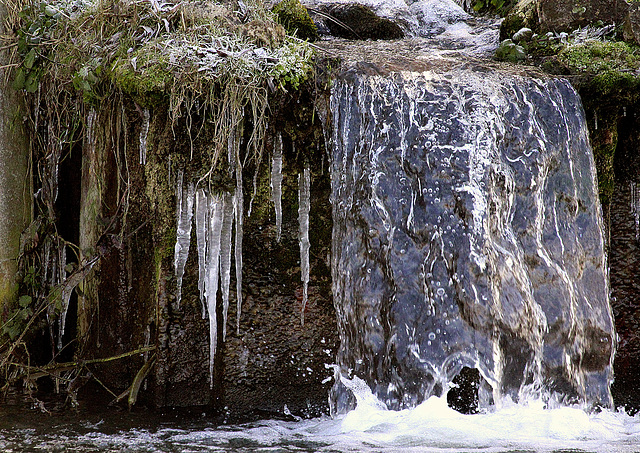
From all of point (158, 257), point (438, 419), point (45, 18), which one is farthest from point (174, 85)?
point (438, 419)

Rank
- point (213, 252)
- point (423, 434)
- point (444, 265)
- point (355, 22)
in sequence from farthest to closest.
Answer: point (355, 22)
point (213, 252)
point (444, 265)
point (423, 434)

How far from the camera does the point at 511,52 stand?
399cm

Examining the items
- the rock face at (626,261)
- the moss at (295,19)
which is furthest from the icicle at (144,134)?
the rock face at (626,261)

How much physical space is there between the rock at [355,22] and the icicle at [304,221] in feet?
5.92

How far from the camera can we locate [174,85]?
3.24m

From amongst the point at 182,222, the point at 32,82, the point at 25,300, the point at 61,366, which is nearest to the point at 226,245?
the point at 182,222

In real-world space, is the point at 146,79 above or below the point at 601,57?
below

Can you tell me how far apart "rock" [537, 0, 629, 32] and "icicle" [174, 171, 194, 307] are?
2.58 metres

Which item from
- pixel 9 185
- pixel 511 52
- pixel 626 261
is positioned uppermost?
pixel 511 52

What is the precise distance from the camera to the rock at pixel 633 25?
3801 mm

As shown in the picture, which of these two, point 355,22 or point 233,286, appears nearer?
point 233,286

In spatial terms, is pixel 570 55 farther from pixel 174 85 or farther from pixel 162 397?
pixel 162 397

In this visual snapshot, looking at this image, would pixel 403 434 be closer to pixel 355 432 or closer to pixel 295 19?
pixel 355 432

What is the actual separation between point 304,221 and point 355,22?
6.99 ft
